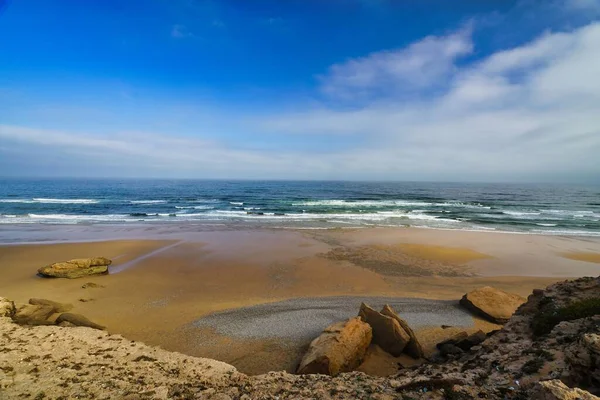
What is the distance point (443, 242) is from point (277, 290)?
13492mm

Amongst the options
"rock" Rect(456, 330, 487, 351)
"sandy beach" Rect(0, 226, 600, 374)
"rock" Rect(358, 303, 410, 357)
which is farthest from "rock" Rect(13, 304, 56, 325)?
"rock" Rect(456, 330, 487, 351)

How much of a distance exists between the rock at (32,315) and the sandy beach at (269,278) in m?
1.04

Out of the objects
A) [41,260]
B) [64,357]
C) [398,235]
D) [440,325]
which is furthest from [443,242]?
[41,260]

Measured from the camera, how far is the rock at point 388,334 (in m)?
6.48

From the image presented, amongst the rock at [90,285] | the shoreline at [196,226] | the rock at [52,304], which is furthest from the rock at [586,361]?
the shoreline at [196,226]

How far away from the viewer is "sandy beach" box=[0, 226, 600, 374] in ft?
24.6

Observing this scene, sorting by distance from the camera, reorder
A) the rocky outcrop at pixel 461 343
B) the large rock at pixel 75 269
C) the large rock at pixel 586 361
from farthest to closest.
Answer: the large rock at pixel 75 269, the rocky outcrop at pixel 461 343, the large rock at pixel 586 361

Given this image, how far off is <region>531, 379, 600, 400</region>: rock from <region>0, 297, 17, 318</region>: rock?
10.6 metres

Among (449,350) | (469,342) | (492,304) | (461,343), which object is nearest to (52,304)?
(449,350)

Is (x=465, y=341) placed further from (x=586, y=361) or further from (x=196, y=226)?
(x=196, y=226)

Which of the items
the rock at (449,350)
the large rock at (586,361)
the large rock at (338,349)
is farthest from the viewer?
the rock at (449,350)

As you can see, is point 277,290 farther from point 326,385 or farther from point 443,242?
point 443,242

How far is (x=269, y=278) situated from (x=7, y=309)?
25.8ft

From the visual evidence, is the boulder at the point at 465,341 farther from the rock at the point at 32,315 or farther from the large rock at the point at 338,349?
the rock at the point at 32,315
